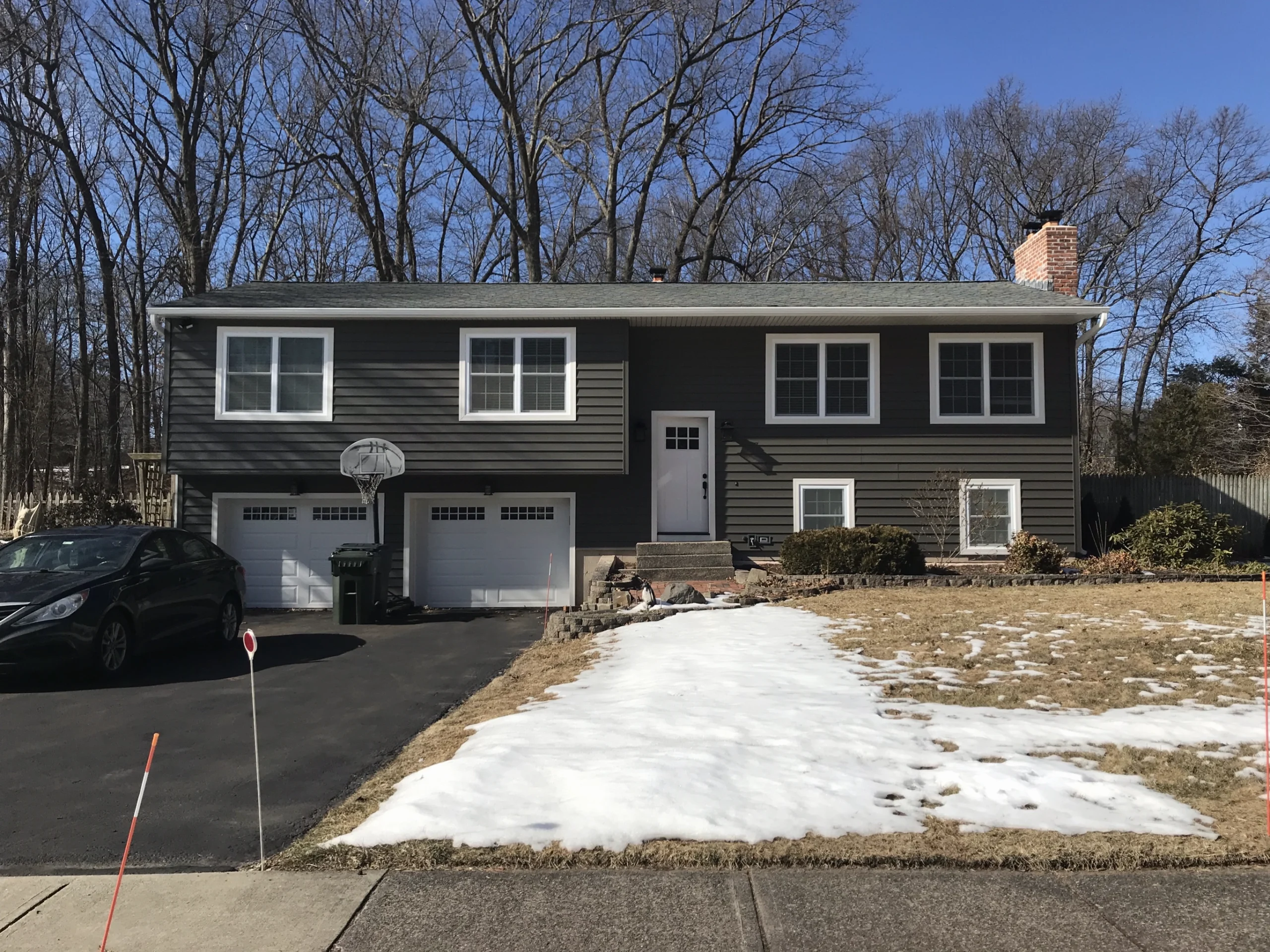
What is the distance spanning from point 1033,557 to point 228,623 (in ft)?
36.9

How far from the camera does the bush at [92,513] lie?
696 inches

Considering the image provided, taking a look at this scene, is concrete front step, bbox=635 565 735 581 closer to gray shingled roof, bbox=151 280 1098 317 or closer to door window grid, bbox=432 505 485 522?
door window grid, bbox=432 505 485 522

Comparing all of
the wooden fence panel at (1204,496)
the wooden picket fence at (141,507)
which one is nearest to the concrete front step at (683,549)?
the wooden fence panel at (1204,496)

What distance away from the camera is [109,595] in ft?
28.6

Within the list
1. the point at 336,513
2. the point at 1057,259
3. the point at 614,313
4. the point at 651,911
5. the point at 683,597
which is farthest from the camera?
the point at 1057,259

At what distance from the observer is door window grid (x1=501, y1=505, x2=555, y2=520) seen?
1627 centimetres

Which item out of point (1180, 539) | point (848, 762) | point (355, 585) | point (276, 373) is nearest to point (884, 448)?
point (1180, 539)

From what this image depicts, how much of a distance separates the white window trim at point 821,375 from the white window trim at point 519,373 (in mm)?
3355

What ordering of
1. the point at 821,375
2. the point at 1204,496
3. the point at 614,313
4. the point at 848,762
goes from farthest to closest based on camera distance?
1. the point at 1204,496
2. the point at 821,375
3. the point at 614,313
4. the point at 848,762

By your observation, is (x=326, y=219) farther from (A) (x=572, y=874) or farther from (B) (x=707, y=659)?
(A) (x=572, y=874)

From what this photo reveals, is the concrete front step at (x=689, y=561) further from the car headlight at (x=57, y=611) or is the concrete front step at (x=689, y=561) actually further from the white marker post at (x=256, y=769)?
the white marker post at (x=256, y=769)

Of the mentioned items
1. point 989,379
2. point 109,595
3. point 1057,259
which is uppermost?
point 1057,259

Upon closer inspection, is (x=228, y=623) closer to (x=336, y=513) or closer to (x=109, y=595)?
(x=109, y=595)

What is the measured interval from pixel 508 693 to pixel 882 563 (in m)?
7.12
